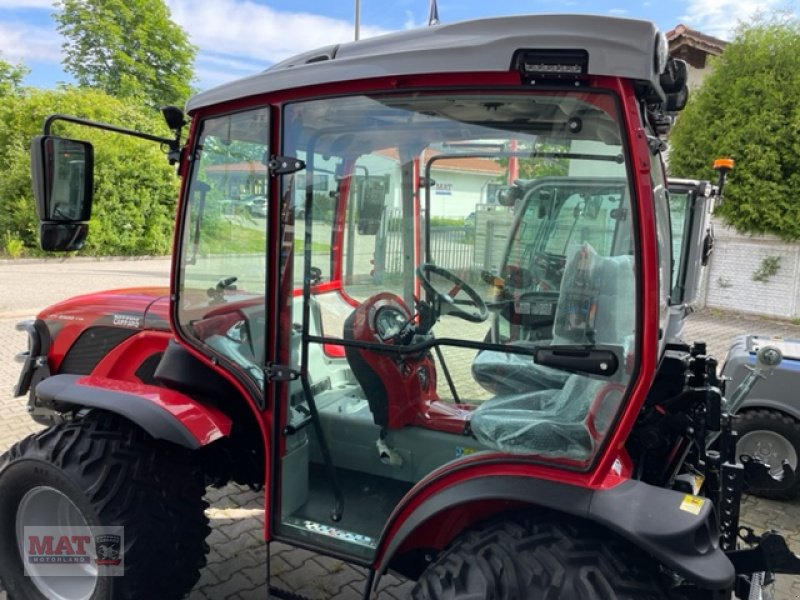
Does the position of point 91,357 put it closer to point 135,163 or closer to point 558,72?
point 558,72

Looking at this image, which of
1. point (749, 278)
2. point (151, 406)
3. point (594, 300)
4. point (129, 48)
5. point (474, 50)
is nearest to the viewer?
point (474, 50)

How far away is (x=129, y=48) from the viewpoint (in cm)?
2753

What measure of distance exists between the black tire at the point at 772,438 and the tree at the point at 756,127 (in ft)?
27.0

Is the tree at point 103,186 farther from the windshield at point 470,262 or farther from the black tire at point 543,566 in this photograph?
the black tire at point 543,566

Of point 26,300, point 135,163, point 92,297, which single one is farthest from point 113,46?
point 92,297

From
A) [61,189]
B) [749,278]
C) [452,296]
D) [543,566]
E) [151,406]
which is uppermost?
[61,189]

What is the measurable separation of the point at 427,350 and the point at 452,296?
0.21 metres

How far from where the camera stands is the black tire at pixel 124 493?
2223mm

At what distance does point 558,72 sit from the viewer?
4.85 ft

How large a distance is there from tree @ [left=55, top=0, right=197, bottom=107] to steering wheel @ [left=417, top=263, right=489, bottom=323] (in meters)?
28.9

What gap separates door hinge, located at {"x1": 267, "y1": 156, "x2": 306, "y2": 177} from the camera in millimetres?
1984

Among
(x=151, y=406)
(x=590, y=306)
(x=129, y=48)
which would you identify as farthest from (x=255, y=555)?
(x=129, y=48)

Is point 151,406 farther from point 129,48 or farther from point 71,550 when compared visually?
point 129,48

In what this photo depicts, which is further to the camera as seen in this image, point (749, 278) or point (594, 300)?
point (749, 278)
